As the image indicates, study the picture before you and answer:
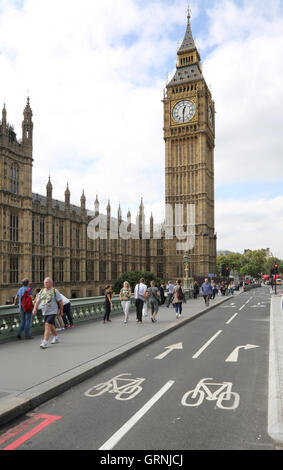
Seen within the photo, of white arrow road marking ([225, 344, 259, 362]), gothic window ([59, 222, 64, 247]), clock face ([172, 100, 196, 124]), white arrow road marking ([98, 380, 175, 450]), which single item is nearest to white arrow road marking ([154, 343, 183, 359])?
white arrow road marking ([225, 344, 259, 362])

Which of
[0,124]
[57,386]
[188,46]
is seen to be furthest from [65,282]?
[188,46]

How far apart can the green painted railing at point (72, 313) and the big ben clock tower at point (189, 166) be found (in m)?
53.7

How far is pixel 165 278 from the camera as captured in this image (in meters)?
72.2

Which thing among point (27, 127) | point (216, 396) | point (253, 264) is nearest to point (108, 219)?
point (27, 127)

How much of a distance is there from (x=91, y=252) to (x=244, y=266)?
337 ft

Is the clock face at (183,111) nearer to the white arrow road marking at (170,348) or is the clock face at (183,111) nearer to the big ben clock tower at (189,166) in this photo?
the big ben clock tower at (189,166)

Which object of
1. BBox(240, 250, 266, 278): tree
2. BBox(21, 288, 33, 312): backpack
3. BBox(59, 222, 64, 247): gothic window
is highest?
BBox(59, 222, 64, 247): gothic window

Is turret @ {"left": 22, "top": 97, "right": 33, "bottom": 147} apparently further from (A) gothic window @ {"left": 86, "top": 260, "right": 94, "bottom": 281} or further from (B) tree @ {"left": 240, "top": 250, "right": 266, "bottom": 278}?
(B) tree @ {"left": 240, "top": 250, "right": 266, "bottom": 278}

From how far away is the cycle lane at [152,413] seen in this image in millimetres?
4160

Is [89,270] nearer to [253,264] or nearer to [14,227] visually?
[14,227]

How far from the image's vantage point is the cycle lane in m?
4.16

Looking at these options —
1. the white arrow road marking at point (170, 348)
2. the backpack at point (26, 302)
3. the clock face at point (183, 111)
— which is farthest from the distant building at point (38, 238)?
the clock face at point (183, 111)

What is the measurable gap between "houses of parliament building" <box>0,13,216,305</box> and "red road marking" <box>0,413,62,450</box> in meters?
30.6
